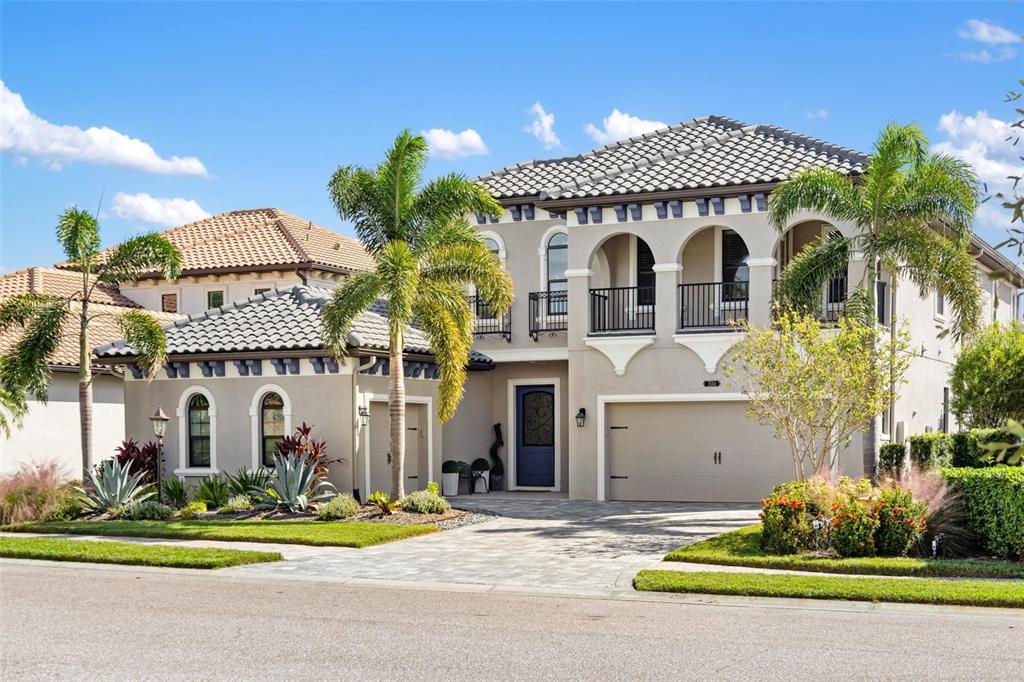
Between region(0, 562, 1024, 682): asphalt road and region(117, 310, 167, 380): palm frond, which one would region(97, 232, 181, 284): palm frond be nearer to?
region(117, 310, 167, 380): palm frond

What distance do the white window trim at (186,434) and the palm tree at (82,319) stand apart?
192 cm

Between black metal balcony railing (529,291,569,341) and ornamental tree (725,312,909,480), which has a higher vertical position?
black metal balcony railing (529,291,569,341)

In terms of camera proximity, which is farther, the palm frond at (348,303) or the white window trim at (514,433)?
the white window trim at (514,433)

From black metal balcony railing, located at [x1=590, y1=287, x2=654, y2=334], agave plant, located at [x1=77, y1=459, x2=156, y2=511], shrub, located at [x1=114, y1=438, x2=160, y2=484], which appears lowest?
agave plant, located at [x1=77, y1=459, x2=156, y2=511]

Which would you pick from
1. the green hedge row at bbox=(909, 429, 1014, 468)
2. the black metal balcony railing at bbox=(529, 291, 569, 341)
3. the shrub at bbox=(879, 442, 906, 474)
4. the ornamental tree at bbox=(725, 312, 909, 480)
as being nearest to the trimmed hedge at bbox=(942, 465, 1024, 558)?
the ornamental tree at bbox=(725, 312, 909, 480)

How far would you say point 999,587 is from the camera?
12.8m

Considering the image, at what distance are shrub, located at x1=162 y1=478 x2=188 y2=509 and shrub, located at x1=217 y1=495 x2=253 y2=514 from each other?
121 cm

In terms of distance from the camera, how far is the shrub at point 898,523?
1538cm

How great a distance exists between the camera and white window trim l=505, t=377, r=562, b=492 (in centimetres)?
2766

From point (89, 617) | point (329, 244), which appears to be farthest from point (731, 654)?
point (329, 244)

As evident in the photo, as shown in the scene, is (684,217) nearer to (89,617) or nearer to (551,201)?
(551,201)

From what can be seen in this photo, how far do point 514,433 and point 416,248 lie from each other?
8.14 metres

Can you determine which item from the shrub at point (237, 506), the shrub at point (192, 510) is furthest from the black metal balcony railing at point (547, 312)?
the shrub at point (192, 510)

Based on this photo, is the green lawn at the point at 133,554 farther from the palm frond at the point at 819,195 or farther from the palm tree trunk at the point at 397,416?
the palm frond at the point at 819,195
